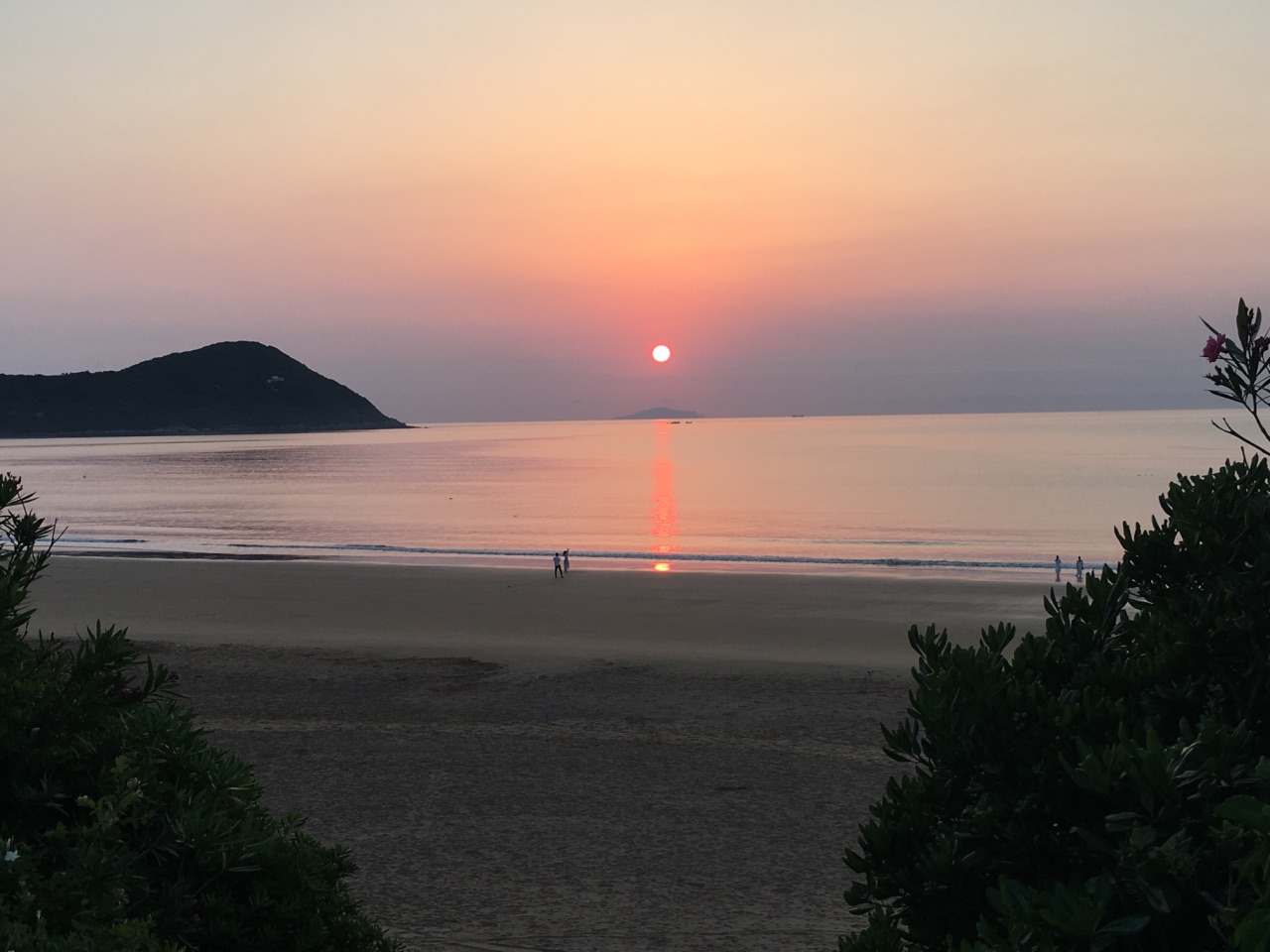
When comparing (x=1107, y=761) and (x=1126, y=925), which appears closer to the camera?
(x=1126, y=925)

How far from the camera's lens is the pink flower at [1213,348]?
10.7 feet

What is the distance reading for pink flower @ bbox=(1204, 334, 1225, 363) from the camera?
128 inches

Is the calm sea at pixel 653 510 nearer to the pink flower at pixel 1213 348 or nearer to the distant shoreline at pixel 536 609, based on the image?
the distant shoreline at pixel 536 609

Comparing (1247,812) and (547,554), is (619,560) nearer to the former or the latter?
(547,554)

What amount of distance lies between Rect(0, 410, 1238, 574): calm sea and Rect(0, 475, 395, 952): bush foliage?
12161 millimetres

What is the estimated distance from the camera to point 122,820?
3.00 m

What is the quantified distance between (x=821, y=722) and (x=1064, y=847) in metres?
8.38

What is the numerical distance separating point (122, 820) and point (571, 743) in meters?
7.20

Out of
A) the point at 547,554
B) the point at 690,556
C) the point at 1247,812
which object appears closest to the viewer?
the point at 1247,812

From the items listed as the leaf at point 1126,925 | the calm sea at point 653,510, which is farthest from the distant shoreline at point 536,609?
the leaf at point 1126,925

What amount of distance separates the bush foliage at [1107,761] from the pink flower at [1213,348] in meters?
0.02

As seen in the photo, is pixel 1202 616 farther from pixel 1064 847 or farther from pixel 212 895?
pixel 212 895

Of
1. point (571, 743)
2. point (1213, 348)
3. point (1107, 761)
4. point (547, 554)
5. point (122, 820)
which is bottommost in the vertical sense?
point (571, 743)

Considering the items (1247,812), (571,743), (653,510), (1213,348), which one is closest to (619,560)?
(653,510)
